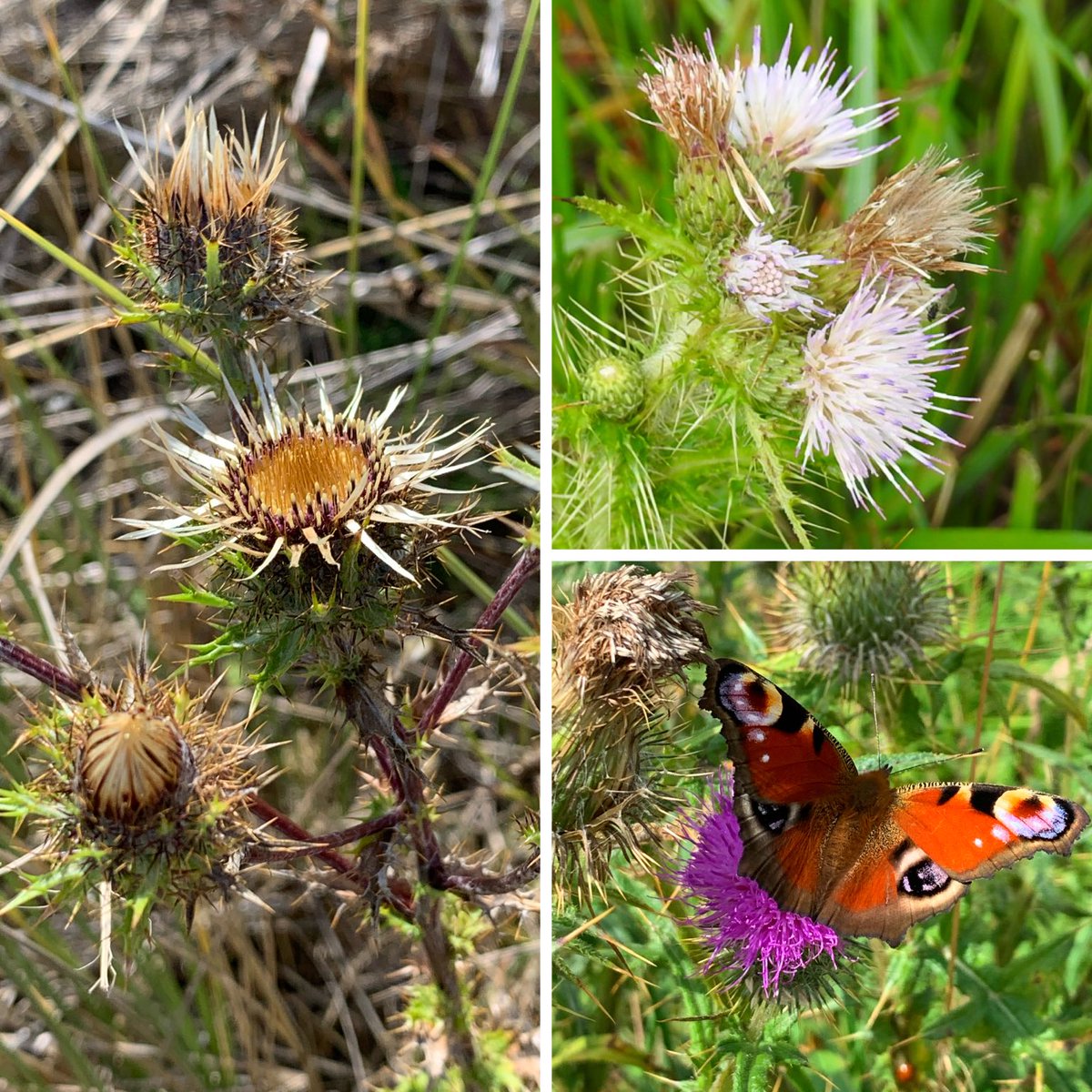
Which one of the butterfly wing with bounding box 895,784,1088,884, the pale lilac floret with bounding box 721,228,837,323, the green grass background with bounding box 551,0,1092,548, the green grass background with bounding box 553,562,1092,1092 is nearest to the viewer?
the butterfly wing with bounding box 895,784,1088,884

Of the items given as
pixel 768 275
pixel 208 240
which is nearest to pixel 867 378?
pixel 768 275

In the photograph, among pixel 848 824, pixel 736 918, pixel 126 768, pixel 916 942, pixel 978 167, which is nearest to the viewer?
pixel 126 768

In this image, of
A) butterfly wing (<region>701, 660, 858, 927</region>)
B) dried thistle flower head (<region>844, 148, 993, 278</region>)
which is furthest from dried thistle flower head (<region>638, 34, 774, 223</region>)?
butterfly wing (<region>701, 660, 858, 927</region>)

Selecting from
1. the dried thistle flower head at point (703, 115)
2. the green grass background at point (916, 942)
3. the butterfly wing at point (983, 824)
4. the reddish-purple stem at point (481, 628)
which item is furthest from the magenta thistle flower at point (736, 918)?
the dried thistle flower head at point (703, 115)

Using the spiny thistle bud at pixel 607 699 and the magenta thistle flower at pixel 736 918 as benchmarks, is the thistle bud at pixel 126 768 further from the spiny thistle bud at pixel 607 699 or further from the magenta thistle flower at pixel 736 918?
the magenta thistle flower at pixel 736 918

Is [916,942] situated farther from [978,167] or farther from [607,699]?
[978,167]

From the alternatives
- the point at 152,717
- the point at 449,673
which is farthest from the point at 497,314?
the point at 152,717

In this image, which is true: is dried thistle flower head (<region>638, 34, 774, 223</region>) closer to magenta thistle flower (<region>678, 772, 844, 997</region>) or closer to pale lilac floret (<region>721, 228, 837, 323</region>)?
pale lilac floret (<region>721, 228, 837, 323</region>)
